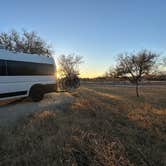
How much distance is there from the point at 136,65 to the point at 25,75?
73.0 ft

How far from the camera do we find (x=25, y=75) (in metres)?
10.4

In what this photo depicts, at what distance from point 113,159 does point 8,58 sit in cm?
738

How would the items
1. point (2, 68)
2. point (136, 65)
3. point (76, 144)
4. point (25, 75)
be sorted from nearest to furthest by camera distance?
1. point (76, 144)
2. point (2, 68)
3. point (25, 75)
4. point (136, 65)

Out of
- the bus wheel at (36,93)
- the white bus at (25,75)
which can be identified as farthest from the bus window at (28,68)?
the bus wheel at (36,93)

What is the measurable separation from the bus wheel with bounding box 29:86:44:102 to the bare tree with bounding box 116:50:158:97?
65.1 feet

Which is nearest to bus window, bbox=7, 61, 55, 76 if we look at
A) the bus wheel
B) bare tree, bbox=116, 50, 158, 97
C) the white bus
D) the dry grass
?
the white bus

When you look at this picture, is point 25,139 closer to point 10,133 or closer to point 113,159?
point 10,133

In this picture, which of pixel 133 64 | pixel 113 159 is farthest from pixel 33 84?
pixel 133 64

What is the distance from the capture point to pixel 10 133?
5.62 metres

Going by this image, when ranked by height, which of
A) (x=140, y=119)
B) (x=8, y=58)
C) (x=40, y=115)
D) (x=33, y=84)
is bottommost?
(x=140, y=119)

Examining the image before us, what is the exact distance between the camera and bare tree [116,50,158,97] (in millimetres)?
28797

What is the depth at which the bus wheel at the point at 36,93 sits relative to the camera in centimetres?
1100

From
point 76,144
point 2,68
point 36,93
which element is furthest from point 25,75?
point 76,144

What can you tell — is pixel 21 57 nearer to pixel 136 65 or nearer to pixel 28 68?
pixel 28 68
